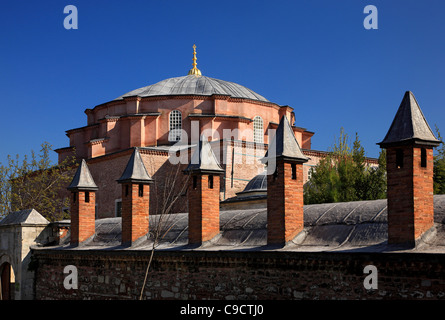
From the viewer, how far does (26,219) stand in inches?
591

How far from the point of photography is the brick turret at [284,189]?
8805 mm

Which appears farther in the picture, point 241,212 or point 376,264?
point 241,212

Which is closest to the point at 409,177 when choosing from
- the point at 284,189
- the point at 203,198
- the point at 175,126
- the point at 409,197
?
the point at 409,197

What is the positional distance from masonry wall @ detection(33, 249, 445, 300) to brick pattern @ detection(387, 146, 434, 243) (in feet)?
1.74

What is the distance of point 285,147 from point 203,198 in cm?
218

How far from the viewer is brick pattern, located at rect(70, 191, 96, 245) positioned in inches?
546

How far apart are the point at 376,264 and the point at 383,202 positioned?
1.95m

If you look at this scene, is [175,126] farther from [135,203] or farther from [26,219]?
[135,203]

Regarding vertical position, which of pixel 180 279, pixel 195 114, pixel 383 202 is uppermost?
pixel 195 114

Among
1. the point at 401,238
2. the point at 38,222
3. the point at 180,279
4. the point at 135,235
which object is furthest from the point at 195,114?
the point at 401,238

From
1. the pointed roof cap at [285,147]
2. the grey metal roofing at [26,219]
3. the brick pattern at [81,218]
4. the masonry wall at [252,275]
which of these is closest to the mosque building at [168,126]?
the grey metal roofing at [26,219]

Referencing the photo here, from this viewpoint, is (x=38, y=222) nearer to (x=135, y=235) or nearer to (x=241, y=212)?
(x=135, y=235)

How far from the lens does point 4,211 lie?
22109 mm

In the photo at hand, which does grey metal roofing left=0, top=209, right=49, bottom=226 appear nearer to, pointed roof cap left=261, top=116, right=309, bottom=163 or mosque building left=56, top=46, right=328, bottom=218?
pointed roof cap left=261, top=116, right=309, bottom=163
